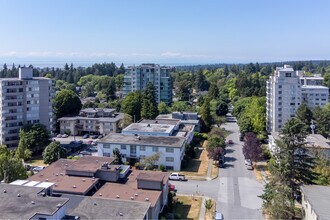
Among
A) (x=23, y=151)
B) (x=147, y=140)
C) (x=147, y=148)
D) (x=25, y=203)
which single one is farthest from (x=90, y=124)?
(x=25, y=203)

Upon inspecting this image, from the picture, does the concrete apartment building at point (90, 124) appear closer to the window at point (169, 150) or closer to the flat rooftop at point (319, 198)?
the window at point (169, 150)

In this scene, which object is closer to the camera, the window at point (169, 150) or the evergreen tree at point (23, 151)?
the window at point (169, 150)

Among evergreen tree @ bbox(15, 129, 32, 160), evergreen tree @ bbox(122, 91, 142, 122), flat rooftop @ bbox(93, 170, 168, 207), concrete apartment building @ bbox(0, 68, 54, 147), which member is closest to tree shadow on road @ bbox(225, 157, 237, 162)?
flat rooftop @ bbox(93, 170, 168, 207)

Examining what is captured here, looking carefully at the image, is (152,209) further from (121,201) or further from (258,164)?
(258,164)

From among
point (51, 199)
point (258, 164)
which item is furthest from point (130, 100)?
point (51, 199)

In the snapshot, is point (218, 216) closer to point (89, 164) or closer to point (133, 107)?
point (89, 164)

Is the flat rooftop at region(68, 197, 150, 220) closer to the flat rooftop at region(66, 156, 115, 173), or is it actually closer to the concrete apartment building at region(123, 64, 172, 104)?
the flat rooftop at region(66, 156, 115, 173)

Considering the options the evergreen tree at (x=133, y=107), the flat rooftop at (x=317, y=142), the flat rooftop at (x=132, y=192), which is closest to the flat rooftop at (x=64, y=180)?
the flat rooftop at (x=132, y=192)
